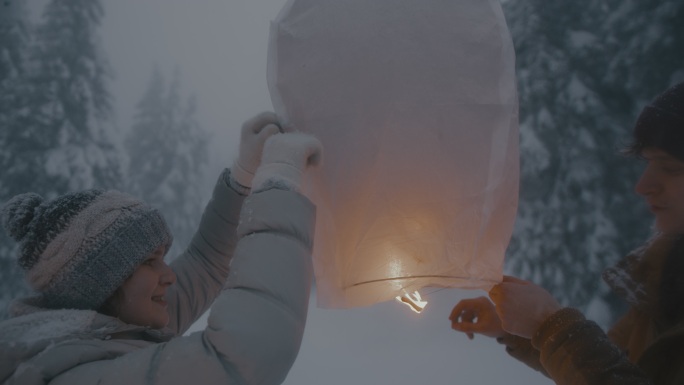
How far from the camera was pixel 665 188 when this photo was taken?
1.26 meters

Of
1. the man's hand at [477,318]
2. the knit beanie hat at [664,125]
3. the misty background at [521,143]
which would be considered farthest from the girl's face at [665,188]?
the misty background at [521,143]

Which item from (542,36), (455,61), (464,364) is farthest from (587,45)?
(455,61)

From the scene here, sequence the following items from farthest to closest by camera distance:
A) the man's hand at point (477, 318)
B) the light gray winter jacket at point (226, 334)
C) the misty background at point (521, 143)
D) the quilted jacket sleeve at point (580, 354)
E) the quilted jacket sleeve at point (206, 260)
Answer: the misty background at point (521, 143) → the quilted jacket sleeve at point (206, 260) → the man's hand at point (477, 318) → the quilted jacket sleeve at point (580, 354) → the light gray winter jacket at point (226, 334)

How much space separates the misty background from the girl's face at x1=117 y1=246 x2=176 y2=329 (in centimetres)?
345

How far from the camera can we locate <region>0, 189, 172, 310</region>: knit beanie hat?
1.12 meters

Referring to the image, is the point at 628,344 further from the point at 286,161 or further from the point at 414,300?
the point at 286,161

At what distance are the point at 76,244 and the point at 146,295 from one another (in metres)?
0.24

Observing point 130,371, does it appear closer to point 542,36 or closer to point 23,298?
point 23,298

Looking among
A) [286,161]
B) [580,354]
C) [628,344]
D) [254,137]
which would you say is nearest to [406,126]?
[286,161]

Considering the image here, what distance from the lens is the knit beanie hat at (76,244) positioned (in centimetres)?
112

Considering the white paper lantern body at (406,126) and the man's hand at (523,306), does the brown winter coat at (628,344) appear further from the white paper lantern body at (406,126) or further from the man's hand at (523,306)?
the white paper lantern body at (406,126)

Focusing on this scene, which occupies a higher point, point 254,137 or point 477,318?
point 254,137

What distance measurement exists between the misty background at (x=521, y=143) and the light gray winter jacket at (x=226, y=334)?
3723 millimetres

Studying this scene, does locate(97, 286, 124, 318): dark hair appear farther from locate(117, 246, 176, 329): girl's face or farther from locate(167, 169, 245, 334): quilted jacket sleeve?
locate(167, 169, 245, 334): quilted jacket sleeve
